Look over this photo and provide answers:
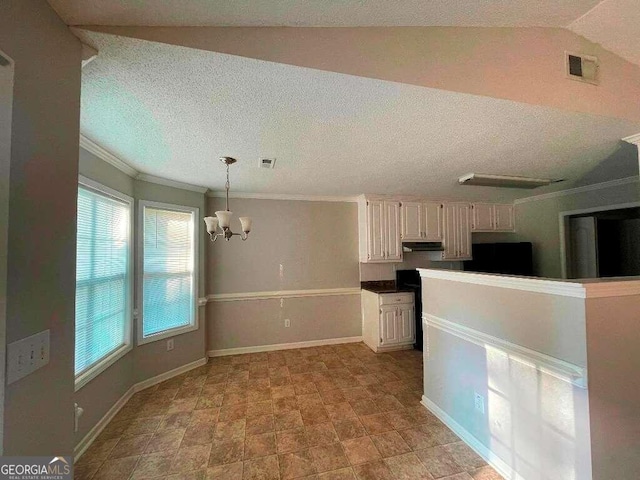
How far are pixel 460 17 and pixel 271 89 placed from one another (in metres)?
1.03

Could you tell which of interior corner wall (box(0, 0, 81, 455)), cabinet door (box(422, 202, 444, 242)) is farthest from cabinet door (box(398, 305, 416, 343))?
interior corner wall (box(0, 0, 81, 455))

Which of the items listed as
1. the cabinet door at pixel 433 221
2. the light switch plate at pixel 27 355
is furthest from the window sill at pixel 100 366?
the cabinet door at pixel 433 221

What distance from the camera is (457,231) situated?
4.34m

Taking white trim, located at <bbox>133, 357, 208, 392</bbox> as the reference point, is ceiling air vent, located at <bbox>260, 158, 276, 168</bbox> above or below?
above

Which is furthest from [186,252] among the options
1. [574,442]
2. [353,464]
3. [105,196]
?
[574,442]

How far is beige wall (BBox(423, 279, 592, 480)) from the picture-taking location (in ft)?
4.40

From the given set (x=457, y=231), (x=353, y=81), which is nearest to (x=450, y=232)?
(x=457, y=231)

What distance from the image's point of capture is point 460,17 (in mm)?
1281

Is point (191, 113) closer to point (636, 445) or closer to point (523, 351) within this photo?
point (523, 351)

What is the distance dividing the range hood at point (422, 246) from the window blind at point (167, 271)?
323cm

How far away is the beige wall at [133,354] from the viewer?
80.6 inches

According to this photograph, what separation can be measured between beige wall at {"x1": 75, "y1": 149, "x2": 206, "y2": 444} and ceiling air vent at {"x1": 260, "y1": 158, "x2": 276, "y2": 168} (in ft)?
4.53

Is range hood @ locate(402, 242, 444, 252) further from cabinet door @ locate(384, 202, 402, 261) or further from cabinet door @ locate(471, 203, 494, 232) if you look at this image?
cabinet door @ locate(471, 203, 494, 232)

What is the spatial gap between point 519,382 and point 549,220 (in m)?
3.53
